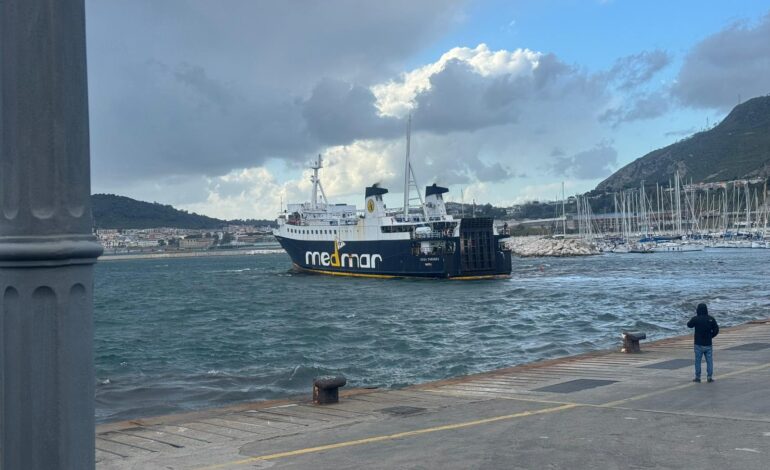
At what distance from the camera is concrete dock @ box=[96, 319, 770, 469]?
7859 mm

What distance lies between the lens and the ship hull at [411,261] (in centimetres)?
7025

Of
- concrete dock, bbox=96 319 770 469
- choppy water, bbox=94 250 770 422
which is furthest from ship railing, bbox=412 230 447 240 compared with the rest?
concrete dock, bbox=96 319 770 469

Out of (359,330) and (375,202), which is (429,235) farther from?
(359,330)

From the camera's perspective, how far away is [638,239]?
161 m

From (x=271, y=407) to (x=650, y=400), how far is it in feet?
19.3

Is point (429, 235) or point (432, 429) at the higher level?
point (429, 235)

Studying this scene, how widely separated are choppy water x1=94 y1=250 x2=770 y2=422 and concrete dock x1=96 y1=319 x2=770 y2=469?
6013mm

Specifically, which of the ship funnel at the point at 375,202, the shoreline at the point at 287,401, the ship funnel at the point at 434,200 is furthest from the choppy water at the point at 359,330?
the ship funnel at the point at 434,200

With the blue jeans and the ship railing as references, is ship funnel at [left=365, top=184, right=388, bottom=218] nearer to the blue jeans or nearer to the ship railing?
the ship railing

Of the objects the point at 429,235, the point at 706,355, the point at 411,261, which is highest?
the point at 429,235

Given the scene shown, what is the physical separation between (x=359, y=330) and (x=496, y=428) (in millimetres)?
23691

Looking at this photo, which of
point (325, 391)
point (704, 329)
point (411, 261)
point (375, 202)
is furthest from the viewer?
point (375, 202)

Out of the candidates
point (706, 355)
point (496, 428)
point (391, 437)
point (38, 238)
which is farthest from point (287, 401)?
point (38, 238)

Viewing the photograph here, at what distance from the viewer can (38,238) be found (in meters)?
2.18
